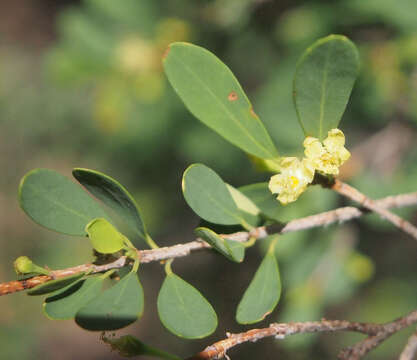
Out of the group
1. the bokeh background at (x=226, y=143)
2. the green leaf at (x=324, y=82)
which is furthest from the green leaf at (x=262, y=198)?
the bokeh background at (x=226, y=143)

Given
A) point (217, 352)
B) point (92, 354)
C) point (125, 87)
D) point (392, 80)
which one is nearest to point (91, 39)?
point (125, 87)

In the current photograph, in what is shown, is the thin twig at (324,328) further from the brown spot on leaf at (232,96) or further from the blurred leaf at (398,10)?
the blurred leaf at (398,10)

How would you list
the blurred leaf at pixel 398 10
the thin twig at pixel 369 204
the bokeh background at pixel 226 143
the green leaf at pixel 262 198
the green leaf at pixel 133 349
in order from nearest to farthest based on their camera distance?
the green leaf at pixel 133 349 → the thin twig at pixel 369 204 → the green leaf at pixel 262 198 → the blurred leaf at pixel 398 10 → the bokeh background at pixel 226 143

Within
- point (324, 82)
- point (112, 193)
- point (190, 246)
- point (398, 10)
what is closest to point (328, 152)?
point (324, 82)

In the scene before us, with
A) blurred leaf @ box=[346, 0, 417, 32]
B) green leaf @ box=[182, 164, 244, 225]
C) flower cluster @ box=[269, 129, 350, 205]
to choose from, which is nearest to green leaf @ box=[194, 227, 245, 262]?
green leaf @ box=[182, 164, 244, 225]

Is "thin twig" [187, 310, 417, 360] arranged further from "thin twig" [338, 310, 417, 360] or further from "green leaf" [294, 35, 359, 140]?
→ "green leaf" [294, 35, 359, 140]
